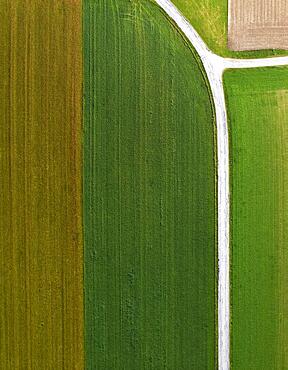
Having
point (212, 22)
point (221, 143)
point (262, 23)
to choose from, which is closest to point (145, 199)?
point (221, 143)

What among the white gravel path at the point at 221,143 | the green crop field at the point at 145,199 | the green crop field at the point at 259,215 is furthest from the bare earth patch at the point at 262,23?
the green crop field at the point at 145,199

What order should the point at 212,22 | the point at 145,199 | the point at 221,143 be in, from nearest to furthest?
the point at 145,199 < the point at 221,143 < the point at 212,22

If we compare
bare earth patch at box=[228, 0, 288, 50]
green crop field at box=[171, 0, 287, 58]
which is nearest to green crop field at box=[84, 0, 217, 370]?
green crop field at box=[171, 0, 287, 58]

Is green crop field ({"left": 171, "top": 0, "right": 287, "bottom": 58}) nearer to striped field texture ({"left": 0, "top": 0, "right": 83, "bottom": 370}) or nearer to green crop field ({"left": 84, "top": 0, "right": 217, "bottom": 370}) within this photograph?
green crop field ({"left": 84, "top": 0, "right": 217, "bottom": 370})

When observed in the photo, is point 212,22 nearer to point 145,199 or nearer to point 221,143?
point 221,143

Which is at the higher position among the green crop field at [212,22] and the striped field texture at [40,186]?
the green crop field at [212,22]

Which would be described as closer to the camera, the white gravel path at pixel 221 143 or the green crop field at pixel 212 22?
the white gravel path at pixel 221 143

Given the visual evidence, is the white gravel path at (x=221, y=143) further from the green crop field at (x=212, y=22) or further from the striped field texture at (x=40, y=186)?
the striped field texture at (x=40, y=186)
